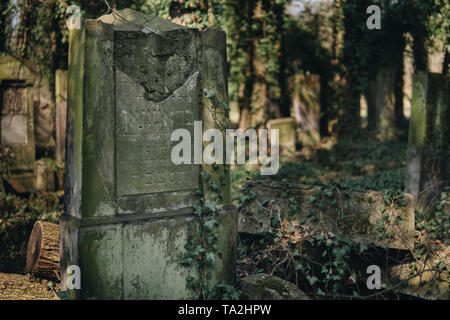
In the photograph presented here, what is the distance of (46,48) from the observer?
910 cm

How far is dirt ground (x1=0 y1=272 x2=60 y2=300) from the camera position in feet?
14.3

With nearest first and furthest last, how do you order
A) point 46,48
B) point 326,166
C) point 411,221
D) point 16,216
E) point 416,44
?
point 411,221
point 16,216
point 46,48
point 326,166
point 416,44

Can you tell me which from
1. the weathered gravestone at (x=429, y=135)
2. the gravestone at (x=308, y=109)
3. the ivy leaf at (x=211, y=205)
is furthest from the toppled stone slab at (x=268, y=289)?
the gravestone at (x=308, y=109)

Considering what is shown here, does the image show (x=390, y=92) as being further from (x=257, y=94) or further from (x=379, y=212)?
(x=379, y=212)

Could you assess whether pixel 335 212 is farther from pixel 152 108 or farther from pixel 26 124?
pixel 26 124

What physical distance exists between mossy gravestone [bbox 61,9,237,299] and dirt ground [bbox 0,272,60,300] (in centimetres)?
62

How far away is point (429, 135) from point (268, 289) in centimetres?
335

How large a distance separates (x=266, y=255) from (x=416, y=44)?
10.3m

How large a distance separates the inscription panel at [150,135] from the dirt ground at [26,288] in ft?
4.46

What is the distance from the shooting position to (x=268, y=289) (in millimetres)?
4016

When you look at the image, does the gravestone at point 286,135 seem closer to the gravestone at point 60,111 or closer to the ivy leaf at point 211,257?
the gravestone at point 60,111

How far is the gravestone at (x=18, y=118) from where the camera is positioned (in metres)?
8.52

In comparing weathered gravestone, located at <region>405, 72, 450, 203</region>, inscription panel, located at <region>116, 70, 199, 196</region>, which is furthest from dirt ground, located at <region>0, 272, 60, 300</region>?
weathered gravestone, located at <region>405, 72, 450, 203</region>

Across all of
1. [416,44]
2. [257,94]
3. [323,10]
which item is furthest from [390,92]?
[257,94]
